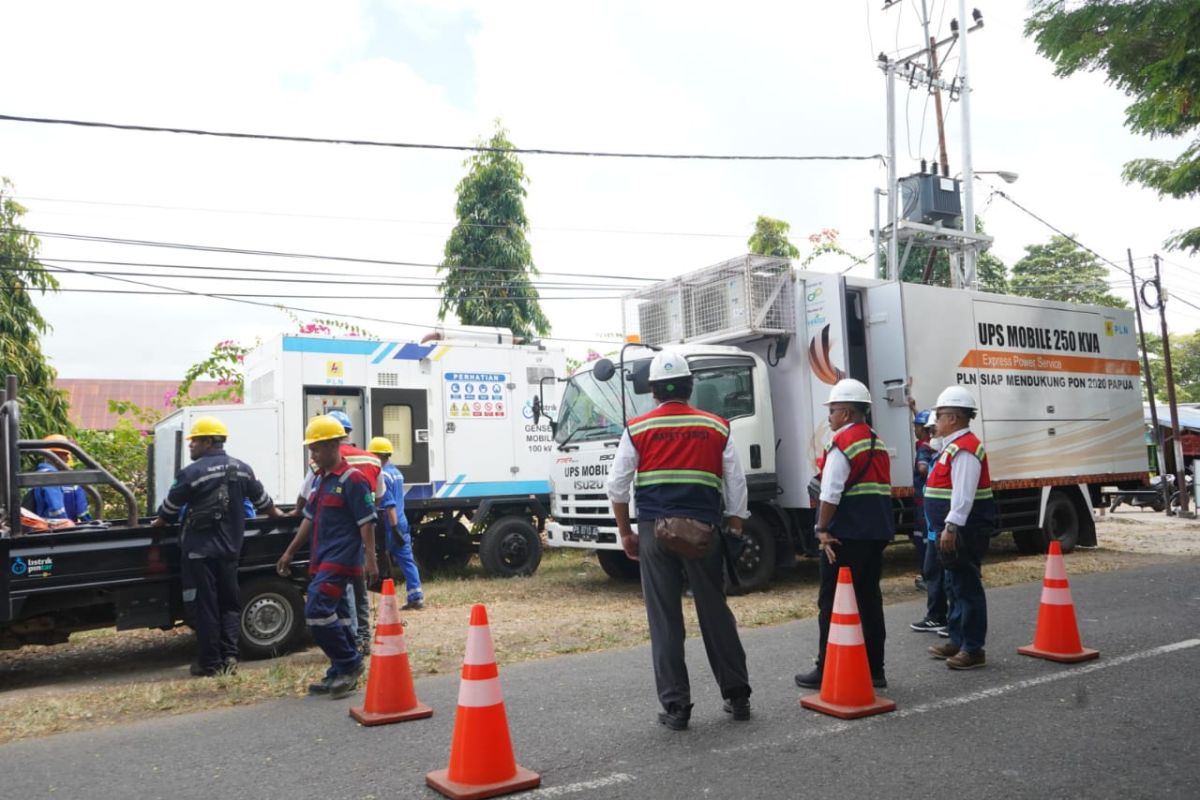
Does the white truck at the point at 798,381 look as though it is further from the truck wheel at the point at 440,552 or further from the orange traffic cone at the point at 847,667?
the orange traffic cone at the point at 847,667

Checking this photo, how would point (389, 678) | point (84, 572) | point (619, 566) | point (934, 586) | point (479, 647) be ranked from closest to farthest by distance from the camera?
point (479, 647), point (389, 678), point (84, 572), point (934, 586), point (619, 566)

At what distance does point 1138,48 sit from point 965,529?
307cm

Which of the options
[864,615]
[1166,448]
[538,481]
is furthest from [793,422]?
[1166,448]

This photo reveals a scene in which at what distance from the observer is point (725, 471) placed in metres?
5.17

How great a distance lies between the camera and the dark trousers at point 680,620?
195 inches

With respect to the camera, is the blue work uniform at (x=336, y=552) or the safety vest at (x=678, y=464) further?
the blue work uniform at (x=336, y=552)

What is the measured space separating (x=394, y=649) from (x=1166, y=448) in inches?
1018

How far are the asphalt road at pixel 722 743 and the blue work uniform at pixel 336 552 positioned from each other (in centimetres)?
34

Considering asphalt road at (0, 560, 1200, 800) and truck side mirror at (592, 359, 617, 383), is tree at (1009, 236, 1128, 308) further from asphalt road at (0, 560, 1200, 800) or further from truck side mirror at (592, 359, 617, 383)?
asphalt road at (0, 560, 1200, 800)

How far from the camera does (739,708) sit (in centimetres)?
508

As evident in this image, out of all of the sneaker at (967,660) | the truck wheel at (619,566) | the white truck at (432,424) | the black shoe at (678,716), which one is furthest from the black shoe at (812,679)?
the white truck at (432,424)

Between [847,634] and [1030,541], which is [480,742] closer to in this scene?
[847,634]

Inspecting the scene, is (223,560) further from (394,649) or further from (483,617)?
(483,617)

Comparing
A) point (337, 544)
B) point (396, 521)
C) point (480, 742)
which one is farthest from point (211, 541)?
point (480, 742)
